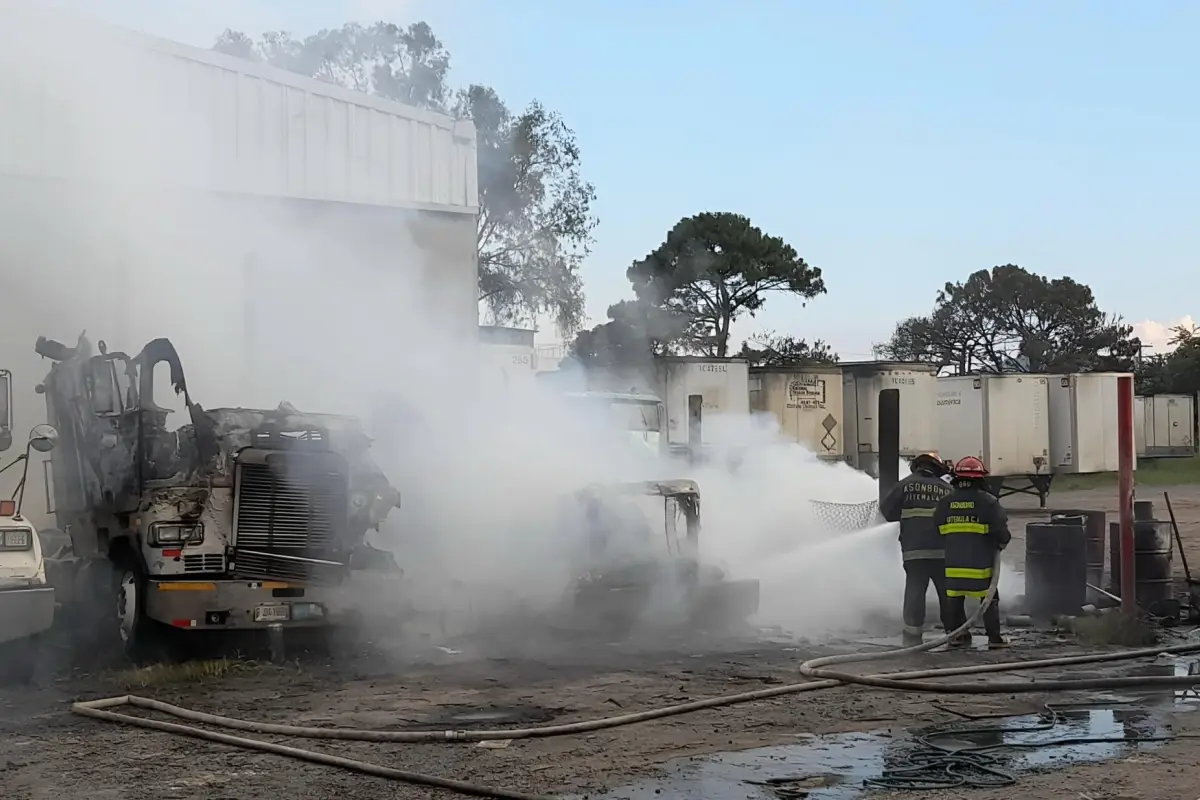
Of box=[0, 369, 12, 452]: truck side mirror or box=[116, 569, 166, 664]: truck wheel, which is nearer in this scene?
box=[0, 369, 12, 452]: truck side mirror

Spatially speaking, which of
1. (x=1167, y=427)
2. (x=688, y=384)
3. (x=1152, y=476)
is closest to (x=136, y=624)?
(x=688, y=384)

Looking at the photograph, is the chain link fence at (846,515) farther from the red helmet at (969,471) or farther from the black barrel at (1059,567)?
the red helmet at (969,471)

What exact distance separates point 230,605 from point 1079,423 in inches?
897

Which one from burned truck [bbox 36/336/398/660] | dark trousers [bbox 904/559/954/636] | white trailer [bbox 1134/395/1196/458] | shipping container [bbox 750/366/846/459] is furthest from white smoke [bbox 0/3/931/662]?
white trailer [bbox 1134/395/1196/458]

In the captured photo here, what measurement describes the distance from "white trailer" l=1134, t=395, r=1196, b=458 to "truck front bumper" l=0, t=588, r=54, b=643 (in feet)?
125

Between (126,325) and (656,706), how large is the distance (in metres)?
7.99

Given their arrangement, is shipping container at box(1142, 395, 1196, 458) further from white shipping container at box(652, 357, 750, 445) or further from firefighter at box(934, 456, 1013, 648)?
firefighter at box(934, 456, 1013, 648)

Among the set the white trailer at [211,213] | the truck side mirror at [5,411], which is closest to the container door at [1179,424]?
the white trailer at [211,213]

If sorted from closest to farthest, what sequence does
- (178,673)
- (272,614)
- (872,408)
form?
(178,673)
(272,614)
(872,408)

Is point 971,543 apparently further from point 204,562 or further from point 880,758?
point 204,562

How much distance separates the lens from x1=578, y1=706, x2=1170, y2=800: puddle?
5.80 m

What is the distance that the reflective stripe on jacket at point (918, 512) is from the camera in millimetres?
10273

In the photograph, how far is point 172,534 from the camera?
29.6 feet

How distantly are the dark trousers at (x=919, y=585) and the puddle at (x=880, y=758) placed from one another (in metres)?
2.75
